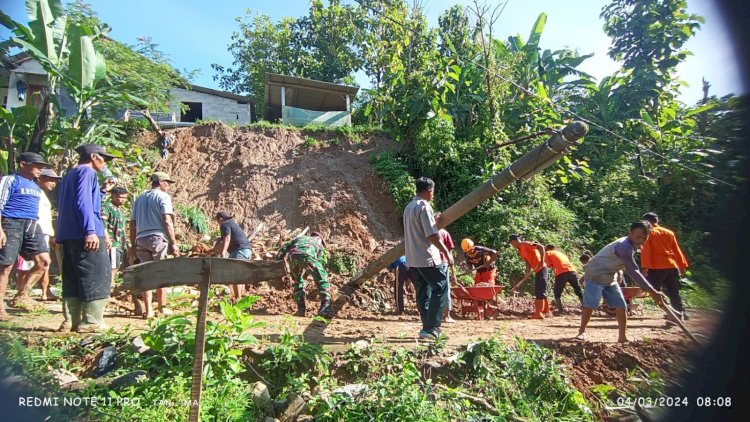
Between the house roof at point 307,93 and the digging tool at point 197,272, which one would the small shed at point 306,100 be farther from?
the digging tool at point 197,272

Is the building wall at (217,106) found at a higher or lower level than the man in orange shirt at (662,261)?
higher

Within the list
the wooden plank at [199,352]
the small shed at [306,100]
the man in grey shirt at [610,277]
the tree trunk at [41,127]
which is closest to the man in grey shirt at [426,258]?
the man in grey shirt at [610,277]

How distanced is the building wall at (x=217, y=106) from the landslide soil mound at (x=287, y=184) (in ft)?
13.5

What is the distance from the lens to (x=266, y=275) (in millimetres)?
3090

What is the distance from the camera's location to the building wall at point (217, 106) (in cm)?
1789

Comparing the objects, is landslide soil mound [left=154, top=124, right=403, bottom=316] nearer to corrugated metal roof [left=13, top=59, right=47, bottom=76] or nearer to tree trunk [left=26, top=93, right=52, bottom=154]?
tree trunk [left=26, top=93, right=52, bottom=154]

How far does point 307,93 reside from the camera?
55.7ft

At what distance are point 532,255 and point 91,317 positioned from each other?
6.34m

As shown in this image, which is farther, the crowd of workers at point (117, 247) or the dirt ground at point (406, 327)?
the dirt ground at point (406, 327)

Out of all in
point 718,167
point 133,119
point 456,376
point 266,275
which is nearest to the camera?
point 718,167

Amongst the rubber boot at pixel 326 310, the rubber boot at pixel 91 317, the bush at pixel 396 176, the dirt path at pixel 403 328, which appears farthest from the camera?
the bush at pixel 396 176

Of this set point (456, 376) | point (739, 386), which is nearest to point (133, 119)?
point (456, 376)

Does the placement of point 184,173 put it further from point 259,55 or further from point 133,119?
point 259,55

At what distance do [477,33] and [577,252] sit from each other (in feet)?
22.3
